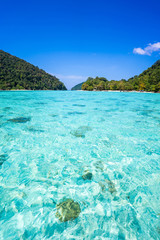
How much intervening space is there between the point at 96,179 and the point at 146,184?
55.3 inches

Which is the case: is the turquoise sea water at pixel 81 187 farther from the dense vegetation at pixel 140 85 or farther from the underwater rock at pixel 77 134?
the dense vegetation at pixel 140 85

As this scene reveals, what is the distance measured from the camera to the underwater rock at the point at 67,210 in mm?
2557

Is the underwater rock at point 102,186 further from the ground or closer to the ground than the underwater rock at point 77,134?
closer to the ground

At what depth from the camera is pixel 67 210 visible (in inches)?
107

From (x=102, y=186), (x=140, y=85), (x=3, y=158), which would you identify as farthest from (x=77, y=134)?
(x=140, y=85)

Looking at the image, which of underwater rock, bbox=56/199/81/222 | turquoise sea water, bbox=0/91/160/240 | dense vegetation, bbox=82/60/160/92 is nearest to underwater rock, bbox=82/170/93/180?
turquoise sea water, bbox=0/91/160/240

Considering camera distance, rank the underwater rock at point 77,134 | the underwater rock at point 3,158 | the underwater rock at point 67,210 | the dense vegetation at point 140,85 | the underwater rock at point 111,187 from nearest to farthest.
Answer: the underwater rock at point 67,210 < the underwater rock at point 111,187 < the underwater rock at point 3,158 < the underwater rock at point 77,134 < the dense vegetation at point 140,85

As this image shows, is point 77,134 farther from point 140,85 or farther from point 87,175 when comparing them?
point 140,85

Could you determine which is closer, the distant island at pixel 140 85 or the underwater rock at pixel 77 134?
the underwater rock at pixel 77 134

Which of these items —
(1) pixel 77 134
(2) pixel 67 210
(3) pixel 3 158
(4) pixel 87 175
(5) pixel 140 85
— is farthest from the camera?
(5) pixel 140 85

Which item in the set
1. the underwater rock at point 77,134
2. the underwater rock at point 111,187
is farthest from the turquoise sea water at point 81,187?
the underwater rock at point 77,134

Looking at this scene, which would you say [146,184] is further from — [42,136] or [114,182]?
[42,136]

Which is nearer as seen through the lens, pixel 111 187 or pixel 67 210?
pixel 67 210

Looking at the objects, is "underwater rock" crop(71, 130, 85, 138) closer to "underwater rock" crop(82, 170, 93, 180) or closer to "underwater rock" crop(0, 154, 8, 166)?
"underwater rock" crop(82, 170, 93, 180)
